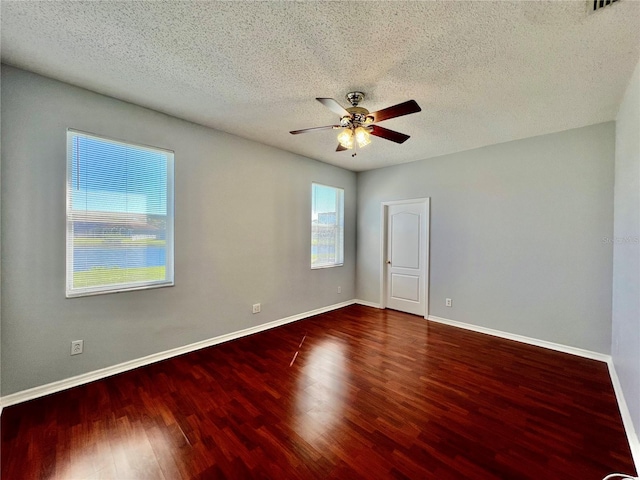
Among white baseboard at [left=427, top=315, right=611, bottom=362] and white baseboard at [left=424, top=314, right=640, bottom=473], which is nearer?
white baseboard at [left=424, top=314, right=640, bottom=473]

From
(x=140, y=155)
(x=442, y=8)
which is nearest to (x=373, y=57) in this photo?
(x=442, y=8)

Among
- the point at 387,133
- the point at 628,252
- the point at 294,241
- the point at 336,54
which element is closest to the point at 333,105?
the point at 336,54

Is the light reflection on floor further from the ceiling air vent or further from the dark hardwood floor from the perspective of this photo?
the ceiling air vent

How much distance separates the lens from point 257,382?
2467 mm

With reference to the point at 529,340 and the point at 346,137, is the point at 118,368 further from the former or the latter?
the point at 529,340

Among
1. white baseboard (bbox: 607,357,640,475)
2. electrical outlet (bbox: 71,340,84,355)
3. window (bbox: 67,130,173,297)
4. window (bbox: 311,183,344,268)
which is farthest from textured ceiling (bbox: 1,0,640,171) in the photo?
white baseboard (bbox: 607,357,640,475)

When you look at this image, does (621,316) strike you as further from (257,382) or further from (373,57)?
(257,382)

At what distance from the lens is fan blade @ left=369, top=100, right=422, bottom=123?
1965mm

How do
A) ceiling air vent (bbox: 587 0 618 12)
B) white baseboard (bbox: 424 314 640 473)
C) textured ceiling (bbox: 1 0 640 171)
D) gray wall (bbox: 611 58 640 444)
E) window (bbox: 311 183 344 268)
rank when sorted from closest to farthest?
1. ceiling air vent (bbox: 587 0 618 12)
2. textured ceiling (bbox: 1 0 640 171)
3. white baseboard (bbox: 424 314 640 473)
4. gray wall (bbox: 611 58 640 444)
5. window (bbox: 311 183 344 268)

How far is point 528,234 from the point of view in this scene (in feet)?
11.4

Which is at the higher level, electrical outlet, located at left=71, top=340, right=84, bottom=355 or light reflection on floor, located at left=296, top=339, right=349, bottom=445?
electrical outlet, located at left=71, top=340, right=84, bottom=355

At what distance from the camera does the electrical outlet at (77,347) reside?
2.38 metres

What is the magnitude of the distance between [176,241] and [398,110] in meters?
2.61

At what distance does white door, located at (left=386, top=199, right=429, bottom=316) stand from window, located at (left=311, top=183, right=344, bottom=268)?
915 mm
